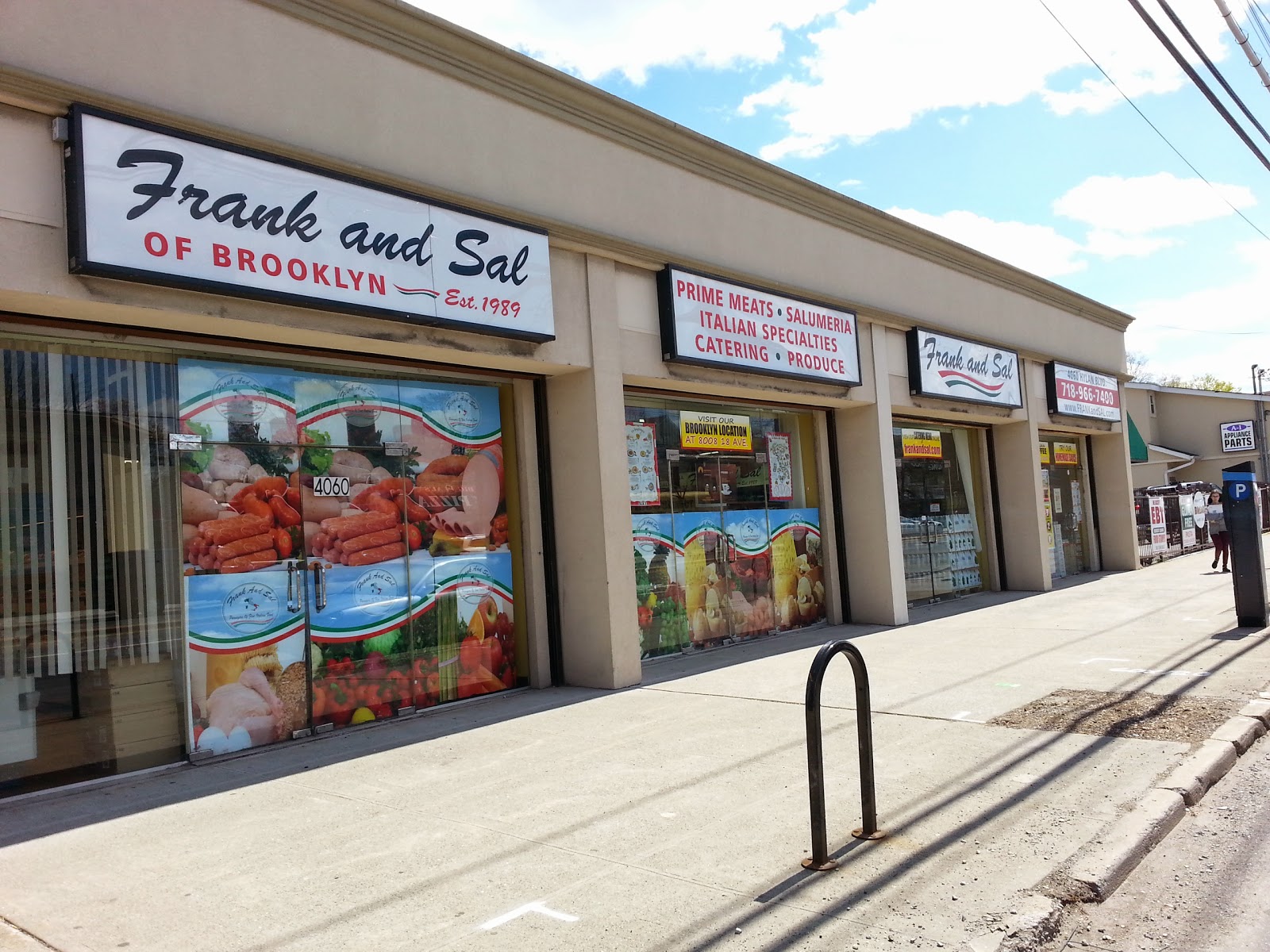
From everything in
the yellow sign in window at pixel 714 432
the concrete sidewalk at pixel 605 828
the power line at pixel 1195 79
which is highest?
the power line at pixel 1195 79

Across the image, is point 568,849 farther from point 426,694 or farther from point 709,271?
point 709,271

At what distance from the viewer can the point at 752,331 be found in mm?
11617

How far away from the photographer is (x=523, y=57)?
9.10 m

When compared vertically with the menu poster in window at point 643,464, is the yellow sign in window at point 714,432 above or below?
above

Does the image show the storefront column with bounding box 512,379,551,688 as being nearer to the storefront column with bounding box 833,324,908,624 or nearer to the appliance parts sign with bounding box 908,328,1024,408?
the storefront column with bounding box 833,324,908,624

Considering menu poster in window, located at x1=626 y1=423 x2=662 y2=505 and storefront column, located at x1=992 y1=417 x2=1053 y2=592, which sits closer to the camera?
menu poster in window, located at x1=626 y1=423 x2=662 y2=505

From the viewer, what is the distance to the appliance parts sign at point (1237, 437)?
4091 centimetres

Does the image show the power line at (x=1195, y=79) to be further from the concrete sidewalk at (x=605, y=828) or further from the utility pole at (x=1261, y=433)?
the utility pole at (x=1261, y=433)

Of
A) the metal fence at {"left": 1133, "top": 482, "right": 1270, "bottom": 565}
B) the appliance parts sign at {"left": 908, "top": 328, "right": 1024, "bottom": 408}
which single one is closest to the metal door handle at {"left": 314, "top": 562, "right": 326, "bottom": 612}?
the appliance parts sign at {"left": 908, "top": 328, "right": 1024, "bottom": 408}

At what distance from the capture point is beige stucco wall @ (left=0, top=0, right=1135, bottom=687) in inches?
248

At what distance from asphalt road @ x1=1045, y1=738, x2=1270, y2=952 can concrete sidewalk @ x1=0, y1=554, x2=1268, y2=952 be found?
291mm

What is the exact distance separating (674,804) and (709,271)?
23.5 feet

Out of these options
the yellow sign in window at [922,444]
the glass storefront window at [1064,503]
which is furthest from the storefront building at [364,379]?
the glass storefront window at [1064,503]

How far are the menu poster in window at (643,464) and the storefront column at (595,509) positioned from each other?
134cm
